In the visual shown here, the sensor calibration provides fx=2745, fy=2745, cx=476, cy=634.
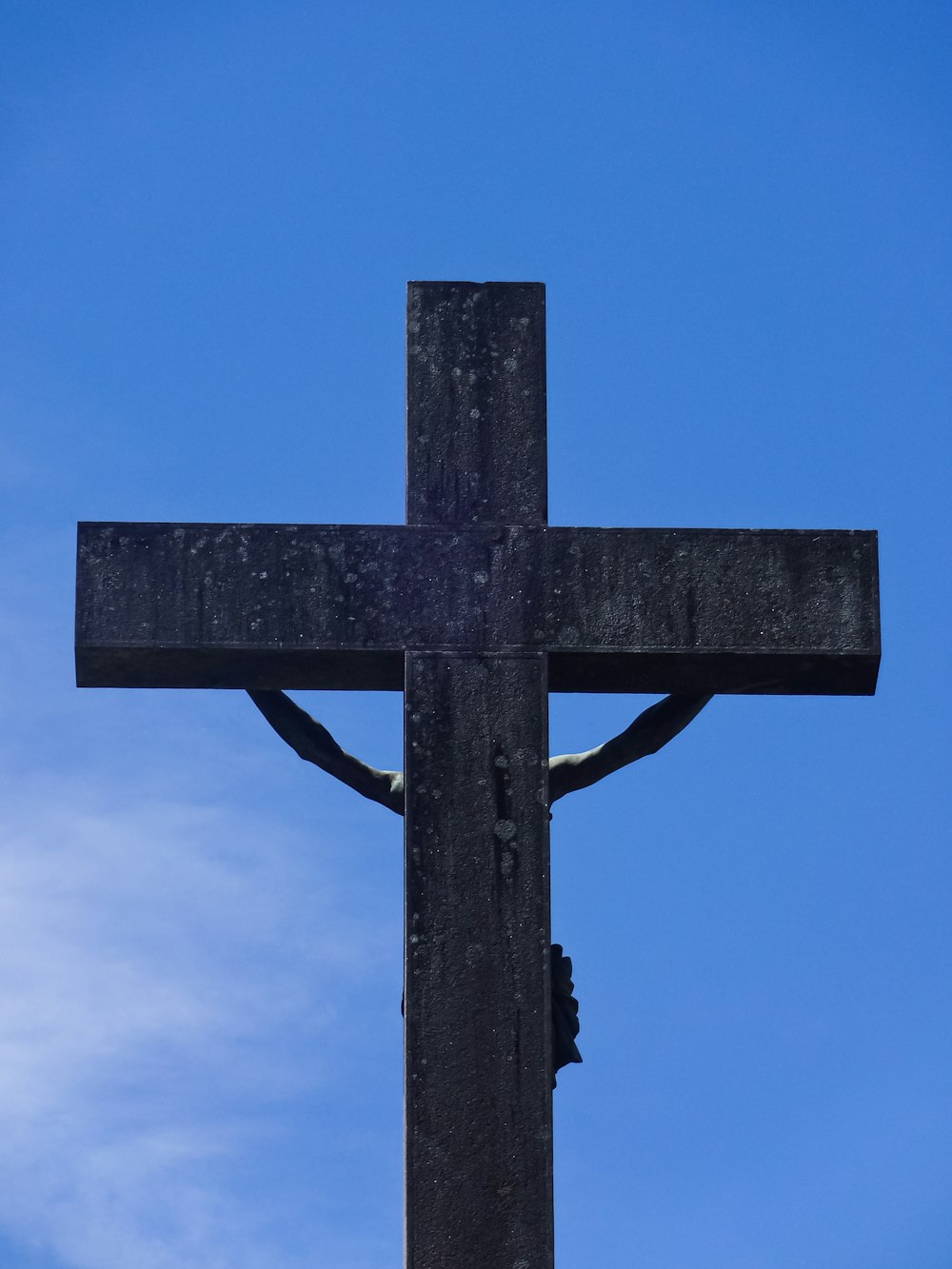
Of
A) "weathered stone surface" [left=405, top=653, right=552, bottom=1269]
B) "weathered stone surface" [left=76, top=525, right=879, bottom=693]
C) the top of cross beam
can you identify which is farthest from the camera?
the top of cross beam

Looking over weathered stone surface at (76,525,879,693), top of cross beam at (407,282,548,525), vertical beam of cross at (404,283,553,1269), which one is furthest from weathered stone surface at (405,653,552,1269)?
top of cross beam at (407,282,548,525)

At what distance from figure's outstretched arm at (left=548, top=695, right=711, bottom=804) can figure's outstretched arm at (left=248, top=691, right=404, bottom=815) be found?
1.57ft

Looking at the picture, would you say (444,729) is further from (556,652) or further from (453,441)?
(453,441)

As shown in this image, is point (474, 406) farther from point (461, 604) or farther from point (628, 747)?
point (628, 747)

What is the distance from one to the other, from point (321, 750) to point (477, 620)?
2.03ft

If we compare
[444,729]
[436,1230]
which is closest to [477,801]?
[444,729]

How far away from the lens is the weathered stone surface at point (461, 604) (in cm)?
793

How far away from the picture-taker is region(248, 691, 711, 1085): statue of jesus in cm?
803

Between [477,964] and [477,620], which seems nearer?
[477,964]

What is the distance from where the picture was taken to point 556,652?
7910 millimetres

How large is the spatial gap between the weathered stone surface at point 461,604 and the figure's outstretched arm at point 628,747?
0.41 feet

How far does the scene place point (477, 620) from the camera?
7.93 metres

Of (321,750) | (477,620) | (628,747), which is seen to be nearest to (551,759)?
(628,747)

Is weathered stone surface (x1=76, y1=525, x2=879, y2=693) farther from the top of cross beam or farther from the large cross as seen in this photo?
the top of cross beam
